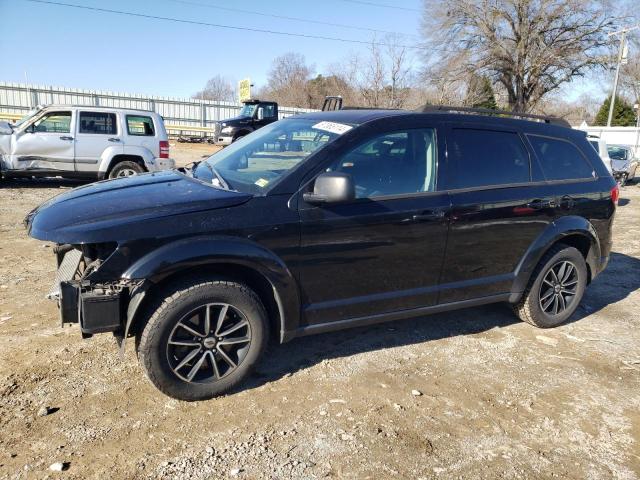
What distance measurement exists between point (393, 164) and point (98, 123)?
9020 mm

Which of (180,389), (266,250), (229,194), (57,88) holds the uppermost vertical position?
(57,88)

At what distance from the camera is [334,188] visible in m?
3.04

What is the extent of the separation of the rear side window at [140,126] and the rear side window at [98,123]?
309 millimetres

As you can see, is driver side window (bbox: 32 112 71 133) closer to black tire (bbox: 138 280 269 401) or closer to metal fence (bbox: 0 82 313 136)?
black tire (bbox: 138 280 269 401)

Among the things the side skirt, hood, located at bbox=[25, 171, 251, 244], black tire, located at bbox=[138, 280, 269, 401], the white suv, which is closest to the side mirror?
hood, located at bbox=[25, 171, 251, 244]

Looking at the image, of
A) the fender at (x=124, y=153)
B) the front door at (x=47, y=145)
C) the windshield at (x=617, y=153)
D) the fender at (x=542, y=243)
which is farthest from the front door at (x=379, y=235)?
the windshield at (x=617, y=153)

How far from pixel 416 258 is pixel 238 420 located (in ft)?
5.51

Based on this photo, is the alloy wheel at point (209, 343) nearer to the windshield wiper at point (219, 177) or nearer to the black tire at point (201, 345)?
the black tire at point (201, 345)

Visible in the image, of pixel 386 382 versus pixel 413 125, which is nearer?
pixel 386 382

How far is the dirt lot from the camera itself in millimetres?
2619

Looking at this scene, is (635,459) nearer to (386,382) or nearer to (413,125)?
(386,382)

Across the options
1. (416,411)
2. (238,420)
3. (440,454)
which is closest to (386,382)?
(416,411)

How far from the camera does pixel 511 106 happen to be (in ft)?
113

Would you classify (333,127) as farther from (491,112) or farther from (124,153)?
(124,153)
